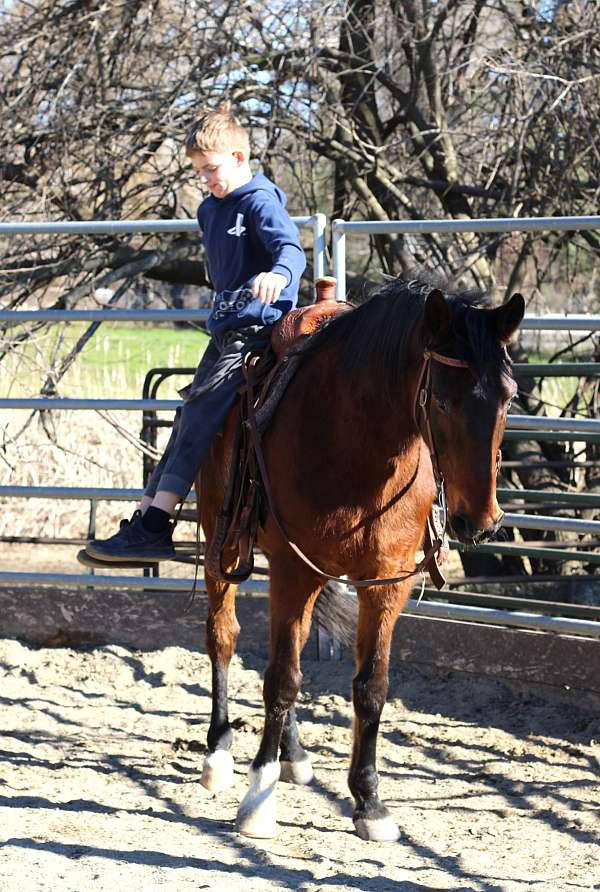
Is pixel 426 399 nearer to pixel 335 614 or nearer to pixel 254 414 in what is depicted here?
pixel 254 414

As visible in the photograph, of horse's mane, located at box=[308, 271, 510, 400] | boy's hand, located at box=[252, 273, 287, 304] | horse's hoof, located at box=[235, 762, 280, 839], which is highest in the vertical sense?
boy's hand, located at box=[252, 273, 287, 304]

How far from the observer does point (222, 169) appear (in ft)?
12.5

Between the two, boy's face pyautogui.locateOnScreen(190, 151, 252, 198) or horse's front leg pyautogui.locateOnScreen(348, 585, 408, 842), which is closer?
horse's front leg pyautogui.locateOnScreen(348, 585, 408, 842)

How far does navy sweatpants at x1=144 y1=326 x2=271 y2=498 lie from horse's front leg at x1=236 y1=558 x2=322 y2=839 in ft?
1.71

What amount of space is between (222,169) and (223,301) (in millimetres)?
446

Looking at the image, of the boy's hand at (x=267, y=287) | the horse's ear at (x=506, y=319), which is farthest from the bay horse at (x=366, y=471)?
the boy's hand at (x=267, y=287)

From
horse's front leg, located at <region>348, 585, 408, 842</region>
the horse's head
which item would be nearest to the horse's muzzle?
the horse's head

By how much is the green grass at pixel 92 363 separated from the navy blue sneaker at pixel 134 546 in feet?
6.61

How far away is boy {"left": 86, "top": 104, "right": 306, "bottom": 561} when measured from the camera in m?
3.76

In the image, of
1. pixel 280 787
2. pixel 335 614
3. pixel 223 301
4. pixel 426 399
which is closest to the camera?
pixel 426 399

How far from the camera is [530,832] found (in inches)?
141

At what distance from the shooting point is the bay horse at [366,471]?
296 centimetres

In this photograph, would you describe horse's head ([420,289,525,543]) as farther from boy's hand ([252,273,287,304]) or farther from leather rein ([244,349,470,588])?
boy's hand ([252,273,287,304])

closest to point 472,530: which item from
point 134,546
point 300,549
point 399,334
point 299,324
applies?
point 399,334
